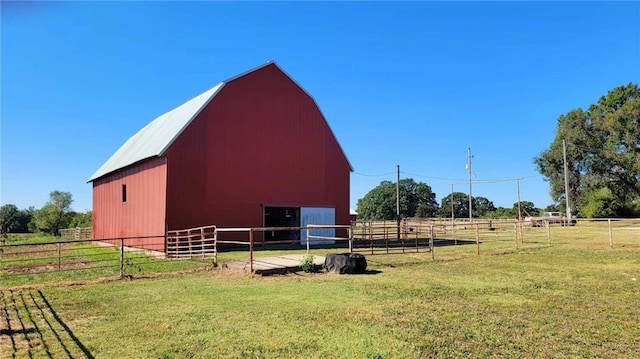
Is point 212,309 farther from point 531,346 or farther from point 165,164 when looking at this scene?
point 165,164

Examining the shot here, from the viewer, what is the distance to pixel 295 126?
2472 cm

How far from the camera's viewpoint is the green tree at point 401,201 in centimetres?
8812

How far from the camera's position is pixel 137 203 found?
22875 mm

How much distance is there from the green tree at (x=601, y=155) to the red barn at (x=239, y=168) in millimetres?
41334

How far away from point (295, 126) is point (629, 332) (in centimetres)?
2027

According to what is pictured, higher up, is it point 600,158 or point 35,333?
point 600,158

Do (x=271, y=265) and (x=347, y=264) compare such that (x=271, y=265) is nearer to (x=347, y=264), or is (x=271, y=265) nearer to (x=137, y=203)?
(x=347, y=264)

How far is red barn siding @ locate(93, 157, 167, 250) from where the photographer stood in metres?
20.4

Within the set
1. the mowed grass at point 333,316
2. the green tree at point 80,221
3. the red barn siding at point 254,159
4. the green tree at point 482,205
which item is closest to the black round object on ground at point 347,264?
the mowed grass at point 333,316

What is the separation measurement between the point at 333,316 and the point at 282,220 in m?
19.5

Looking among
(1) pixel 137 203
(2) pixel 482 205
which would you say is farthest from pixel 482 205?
(1) pixel 137 203

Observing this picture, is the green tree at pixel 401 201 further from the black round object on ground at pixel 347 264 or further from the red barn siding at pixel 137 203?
the black round object on ground at pixel 347 264

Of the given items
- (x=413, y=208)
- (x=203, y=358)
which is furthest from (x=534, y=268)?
(x=413, y=208)

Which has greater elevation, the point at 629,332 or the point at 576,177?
the point at 576,177
